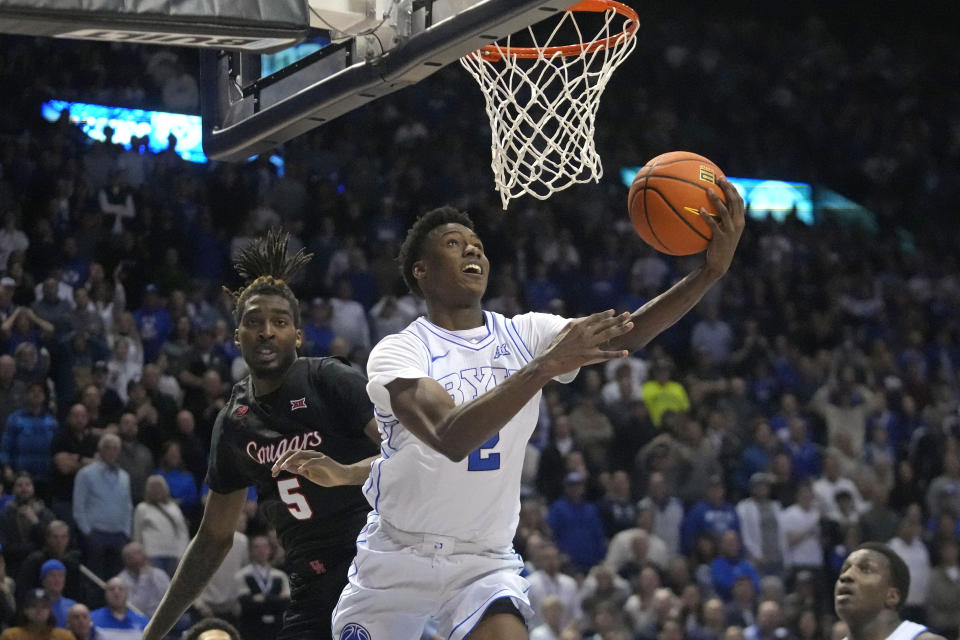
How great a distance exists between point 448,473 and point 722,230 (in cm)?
109

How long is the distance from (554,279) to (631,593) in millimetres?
4056

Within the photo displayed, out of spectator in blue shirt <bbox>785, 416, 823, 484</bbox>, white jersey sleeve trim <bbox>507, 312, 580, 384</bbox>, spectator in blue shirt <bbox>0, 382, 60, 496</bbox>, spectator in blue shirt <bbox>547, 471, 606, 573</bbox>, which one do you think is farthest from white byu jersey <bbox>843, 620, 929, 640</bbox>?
spectator in blue shirt <bbox>785, 416, 823, 484</bbox>

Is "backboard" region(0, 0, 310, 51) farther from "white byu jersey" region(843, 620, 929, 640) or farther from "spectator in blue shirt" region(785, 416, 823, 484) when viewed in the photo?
"spectator in blue shirt" region(785, 416, 823, 484)

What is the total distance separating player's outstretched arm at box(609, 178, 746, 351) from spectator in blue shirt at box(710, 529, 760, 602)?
6.99 metres

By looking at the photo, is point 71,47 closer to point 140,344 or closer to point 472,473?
point 140,344

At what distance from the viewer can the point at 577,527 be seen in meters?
10.6

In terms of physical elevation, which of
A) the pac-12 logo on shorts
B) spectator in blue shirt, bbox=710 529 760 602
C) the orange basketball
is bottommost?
spectator in blue shirt, bbox=710 529 760 602

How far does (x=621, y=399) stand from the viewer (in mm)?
11789

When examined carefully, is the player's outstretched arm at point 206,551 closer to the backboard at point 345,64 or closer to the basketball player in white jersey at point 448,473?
the basketball player in white jersey at point 448,473

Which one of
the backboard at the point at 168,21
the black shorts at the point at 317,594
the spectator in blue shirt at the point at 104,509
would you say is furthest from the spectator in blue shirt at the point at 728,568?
the backboard at the point at 168,21

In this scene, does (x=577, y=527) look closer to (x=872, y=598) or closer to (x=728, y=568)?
(x=728, y=568)

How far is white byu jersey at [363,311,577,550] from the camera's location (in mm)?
4062

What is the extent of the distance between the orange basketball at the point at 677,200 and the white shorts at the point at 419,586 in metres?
1.10

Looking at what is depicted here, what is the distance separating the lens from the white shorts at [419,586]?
Answer: 405cm
